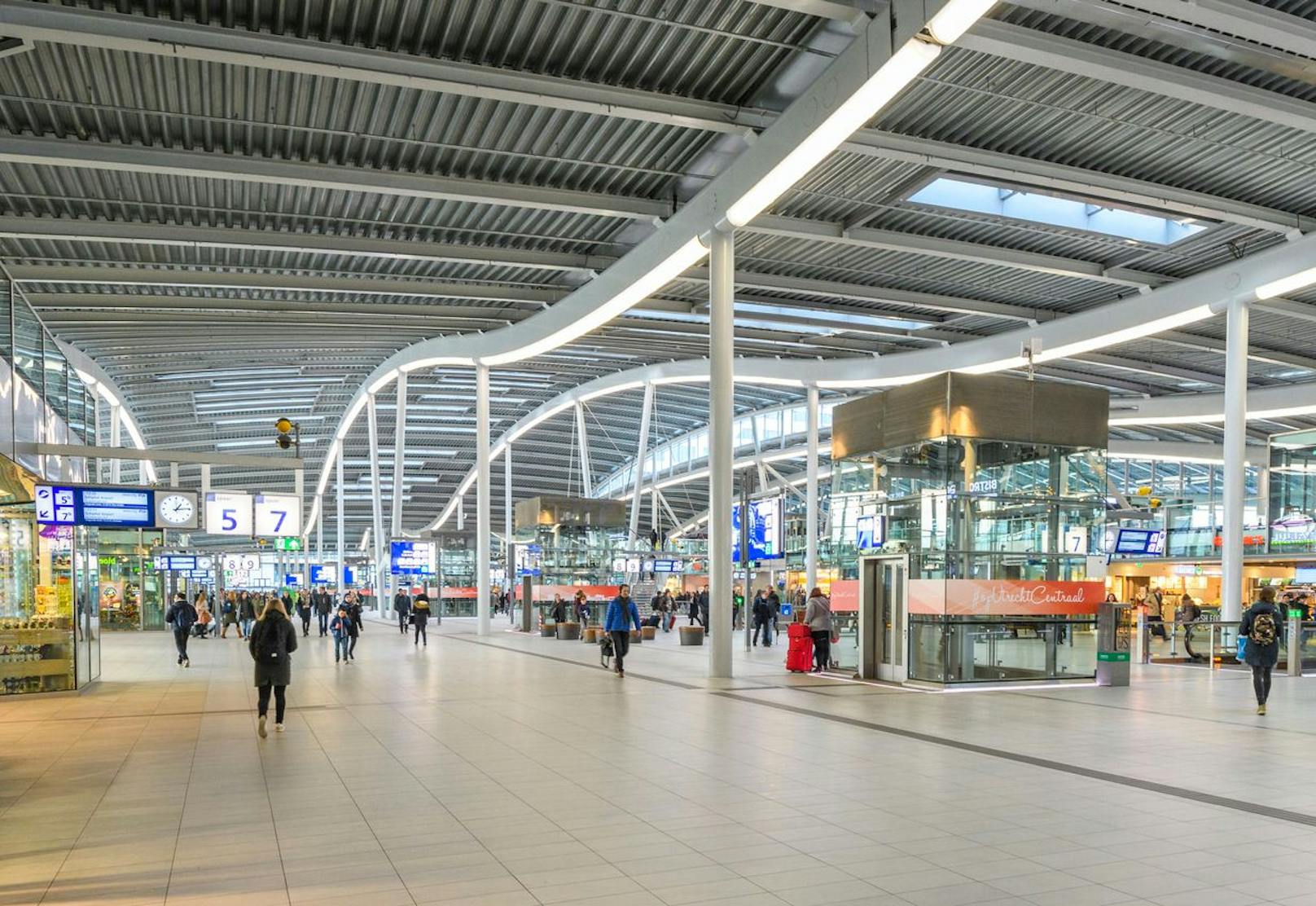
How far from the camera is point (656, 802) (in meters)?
8.33

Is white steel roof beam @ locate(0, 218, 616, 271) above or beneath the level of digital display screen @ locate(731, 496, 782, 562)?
above

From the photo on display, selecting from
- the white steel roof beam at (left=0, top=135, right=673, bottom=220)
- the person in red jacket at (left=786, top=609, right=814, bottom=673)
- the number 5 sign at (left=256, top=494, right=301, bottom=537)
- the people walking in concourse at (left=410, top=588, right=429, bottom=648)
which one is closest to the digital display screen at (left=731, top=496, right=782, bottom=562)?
the person in red jacket at (left=786, top=609, right=814, bottom=673)

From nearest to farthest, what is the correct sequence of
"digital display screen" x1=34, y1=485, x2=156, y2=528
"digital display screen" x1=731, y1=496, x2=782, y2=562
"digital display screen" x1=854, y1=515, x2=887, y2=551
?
"digital display screen" x1=34, y1=485, x2=156, y2=528
"digital display screen" x1=854, y1=515, x2=887, y2=551
"digital display screen" x1=731, y1=496, x2=782, y2=562

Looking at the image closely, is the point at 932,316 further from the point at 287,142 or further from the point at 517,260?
the point at 287,142

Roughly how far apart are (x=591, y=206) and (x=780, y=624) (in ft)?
86.8

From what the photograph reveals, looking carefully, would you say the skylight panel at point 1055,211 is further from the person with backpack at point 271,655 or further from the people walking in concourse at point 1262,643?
the person with backpack at point 271,655

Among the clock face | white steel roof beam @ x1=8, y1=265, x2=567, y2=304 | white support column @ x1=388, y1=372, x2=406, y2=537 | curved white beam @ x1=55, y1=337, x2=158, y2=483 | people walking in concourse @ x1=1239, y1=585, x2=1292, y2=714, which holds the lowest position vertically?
people walking in concourse @ x1=1239, y1=585, x2=1292, y2=714

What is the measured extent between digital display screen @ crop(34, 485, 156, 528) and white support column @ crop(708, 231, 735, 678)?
9697 millimetres

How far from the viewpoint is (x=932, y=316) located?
32.1m

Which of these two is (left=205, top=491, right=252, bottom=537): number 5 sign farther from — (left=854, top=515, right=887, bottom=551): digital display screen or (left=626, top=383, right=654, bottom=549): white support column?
(left=626, top=383, right=654, bottom=549): white support column

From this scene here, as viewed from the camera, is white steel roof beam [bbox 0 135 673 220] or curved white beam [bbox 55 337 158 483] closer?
white steel roof beam [bbox 0 135 673 220]

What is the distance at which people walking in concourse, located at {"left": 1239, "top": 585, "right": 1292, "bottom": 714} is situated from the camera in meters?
13.9

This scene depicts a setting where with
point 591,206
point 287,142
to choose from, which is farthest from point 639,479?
point 287,142

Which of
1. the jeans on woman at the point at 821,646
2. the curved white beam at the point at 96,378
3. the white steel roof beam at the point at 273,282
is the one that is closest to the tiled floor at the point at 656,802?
the jeans on woman at the point at 821,646
